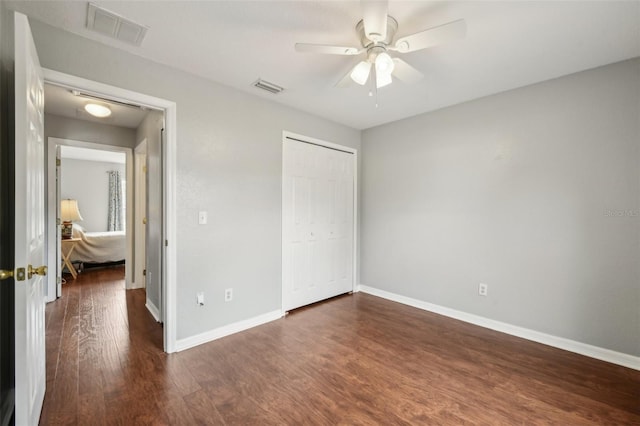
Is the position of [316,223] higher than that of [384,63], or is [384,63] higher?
[384,63]

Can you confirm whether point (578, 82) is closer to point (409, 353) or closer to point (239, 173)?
point (409, 353)

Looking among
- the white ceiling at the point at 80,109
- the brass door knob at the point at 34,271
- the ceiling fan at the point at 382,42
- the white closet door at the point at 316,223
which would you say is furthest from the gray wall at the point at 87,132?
the ceiling fan at the point at 382,42

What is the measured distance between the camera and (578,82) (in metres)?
2.51

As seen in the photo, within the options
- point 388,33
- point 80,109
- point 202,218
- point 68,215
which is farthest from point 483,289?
point 68,215

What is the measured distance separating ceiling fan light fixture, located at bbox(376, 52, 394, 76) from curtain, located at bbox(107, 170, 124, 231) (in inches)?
326

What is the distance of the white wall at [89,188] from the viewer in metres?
7.04

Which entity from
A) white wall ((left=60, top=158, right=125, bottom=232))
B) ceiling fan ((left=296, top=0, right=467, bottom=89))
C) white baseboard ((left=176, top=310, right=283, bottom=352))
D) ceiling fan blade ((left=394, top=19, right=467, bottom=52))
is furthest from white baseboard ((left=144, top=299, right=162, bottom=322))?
white wall ((left=60, top=158, right=125, bottom=232))

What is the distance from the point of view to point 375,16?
1.49m

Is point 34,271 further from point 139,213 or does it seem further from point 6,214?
point 139,213

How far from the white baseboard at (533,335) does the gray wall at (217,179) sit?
184 centimetres

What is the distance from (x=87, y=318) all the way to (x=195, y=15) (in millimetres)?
3395

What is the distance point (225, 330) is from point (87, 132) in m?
3.46

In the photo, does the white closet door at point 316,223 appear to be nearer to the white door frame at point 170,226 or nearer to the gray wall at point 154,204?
the white door frame at point 170,226

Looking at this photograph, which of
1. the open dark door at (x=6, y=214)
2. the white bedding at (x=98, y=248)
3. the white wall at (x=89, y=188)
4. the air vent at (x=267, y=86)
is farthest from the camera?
the white wall at (x=89, y=188)
